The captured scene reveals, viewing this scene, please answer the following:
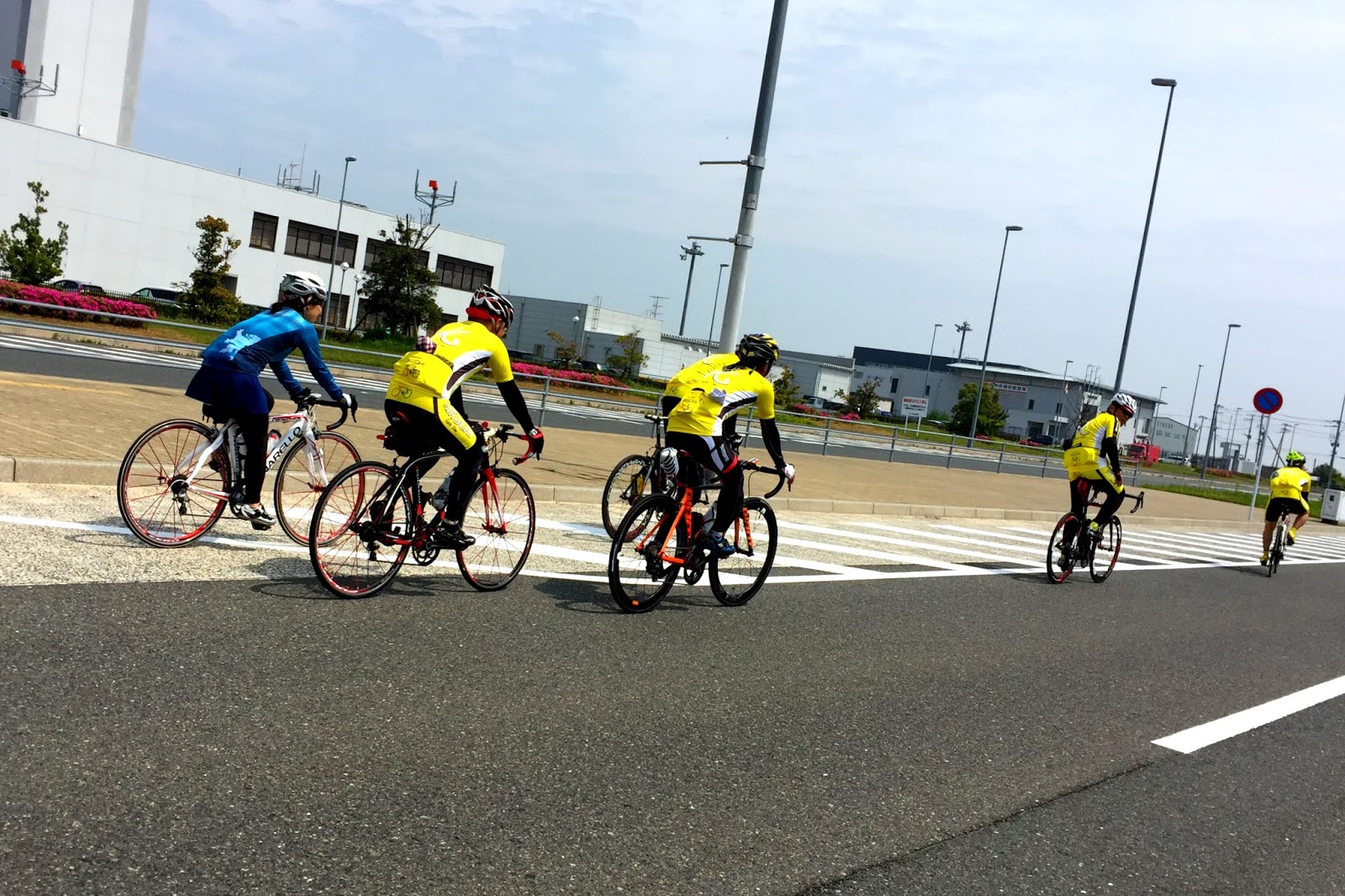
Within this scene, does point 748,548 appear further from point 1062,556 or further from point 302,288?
point 1062,556

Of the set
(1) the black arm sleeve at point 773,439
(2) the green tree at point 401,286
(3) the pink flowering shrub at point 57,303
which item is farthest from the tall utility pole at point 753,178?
(2) the green tree at point 401,286

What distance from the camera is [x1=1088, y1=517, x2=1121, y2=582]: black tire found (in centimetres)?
1241

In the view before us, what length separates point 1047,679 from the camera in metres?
7.19

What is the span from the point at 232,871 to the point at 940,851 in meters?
2.36

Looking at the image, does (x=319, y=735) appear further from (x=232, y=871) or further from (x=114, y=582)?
(x=114, y=582)

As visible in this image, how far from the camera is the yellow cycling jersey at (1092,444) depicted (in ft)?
38.2

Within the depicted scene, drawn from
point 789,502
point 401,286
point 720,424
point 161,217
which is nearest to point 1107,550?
point 789,502

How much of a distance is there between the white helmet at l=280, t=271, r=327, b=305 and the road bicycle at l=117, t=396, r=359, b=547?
0.68 meters

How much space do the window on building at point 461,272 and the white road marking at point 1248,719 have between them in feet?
226

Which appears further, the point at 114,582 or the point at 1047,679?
the point at 1047,679

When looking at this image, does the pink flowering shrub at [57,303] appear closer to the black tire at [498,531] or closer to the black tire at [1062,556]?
the black tire at [1062,556]

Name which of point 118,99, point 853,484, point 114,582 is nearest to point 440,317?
point 118,99

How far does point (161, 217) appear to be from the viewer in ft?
197

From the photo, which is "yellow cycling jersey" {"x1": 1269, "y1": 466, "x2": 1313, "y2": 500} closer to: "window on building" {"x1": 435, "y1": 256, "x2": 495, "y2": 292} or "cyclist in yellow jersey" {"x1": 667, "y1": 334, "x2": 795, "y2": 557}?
"cyclist in yellow jersey" {"x1": 667, "y1": 334, "x2": 795, "y2": 557}
